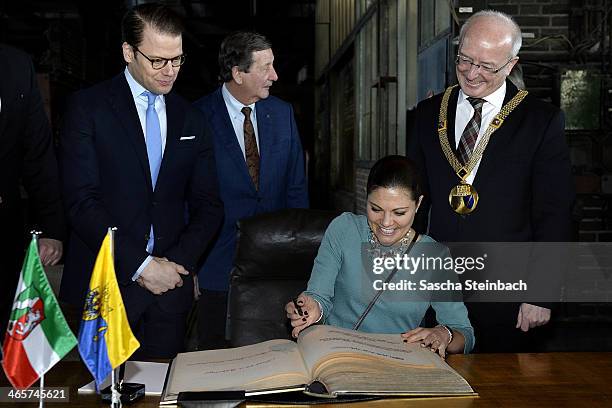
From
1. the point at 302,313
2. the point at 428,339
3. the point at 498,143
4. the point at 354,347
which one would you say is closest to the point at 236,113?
the point at 498,143

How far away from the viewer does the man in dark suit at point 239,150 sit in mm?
2842

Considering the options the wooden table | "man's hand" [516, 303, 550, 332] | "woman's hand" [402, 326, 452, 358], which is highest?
"woman's hand" [402, 326, 452, 358]

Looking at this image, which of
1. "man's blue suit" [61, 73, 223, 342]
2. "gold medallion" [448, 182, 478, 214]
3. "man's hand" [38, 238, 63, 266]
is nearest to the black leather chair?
"man's blue suit" [61, 73, 223, 342]

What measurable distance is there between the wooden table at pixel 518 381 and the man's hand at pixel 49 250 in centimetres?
56

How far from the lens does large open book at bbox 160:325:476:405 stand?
4.35ft

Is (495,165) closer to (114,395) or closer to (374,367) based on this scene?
(374,367)

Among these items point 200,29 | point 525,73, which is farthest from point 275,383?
point 200,29

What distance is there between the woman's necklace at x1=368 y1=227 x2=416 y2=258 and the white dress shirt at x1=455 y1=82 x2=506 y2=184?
34cm

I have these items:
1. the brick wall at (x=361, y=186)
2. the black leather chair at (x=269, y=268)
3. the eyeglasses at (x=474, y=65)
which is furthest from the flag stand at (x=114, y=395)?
the brick wall at (x=361, y=186)

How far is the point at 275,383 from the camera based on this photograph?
1.33 meters

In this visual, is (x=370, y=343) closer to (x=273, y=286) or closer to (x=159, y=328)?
(x=273, y=286)

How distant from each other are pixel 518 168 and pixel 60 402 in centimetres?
149

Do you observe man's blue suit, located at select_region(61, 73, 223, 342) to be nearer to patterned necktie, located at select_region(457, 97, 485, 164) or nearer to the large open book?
the large open book

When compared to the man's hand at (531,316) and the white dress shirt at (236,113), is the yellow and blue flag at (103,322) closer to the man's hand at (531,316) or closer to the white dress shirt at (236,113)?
the man's hand at (531,316)
